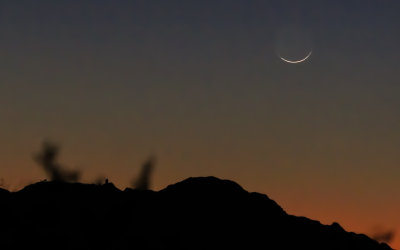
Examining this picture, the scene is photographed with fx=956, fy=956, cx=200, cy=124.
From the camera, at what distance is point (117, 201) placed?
104m

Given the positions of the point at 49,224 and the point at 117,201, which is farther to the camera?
the point at 117,201

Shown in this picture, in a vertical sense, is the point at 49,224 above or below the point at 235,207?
below

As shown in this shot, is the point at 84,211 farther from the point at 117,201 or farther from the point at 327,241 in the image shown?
the point at 327,241

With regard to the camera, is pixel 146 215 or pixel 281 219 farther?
pixel 281 219

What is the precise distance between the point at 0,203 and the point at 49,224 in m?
6.21

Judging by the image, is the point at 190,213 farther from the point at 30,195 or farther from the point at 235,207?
the point at 30,195

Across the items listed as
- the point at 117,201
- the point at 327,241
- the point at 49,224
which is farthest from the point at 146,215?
the point at 327,241

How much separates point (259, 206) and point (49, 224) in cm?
2525

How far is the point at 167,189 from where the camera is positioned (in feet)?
352

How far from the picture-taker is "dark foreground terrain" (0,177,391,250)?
96188 mm

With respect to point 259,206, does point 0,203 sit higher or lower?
lower

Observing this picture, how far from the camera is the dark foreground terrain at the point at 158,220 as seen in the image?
316 feet

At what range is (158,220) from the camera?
101188 millimetres

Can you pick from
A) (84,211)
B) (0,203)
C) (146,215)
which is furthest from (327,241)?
(0,203)
